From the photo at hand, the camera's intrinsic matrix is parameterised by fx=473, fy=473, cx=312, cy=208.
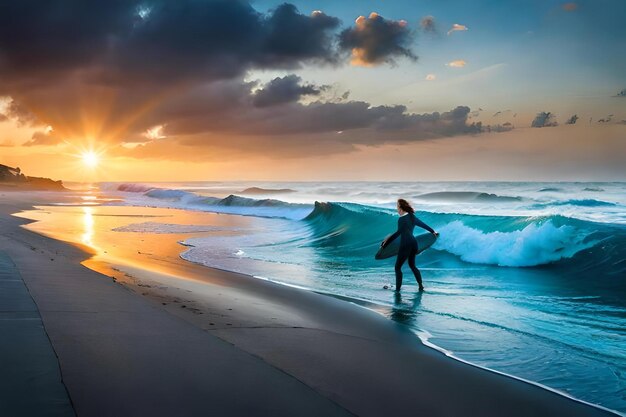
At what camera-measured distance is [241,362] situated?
150 inches

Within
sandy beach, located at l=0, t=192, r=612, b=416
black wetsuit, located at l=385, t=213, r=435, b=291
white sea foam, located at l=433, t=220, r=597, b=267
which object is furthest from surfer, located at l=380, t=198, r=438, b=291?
white sea foam, located at l=433, t=220, r=597, b=267

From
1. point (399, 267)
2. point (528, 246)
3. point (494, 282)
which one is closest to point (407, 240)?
point (399, 267)

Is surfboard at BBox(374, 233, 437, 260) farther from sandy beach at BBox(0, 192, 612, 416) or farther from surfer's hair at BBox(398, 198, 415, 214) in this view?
sandy beach at BBox(0, 192, 612, 416)

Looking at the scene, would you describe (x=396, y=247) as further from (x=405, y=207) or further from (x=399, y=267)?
(x=399, y=267)

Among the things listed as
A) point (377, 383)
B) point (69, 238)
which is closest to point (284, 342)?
point (377, 383)

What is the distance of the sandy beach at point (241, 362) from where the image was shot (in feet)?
10.1

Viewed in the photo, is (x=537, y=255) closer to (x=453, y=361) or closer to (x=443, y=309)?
(x=443, y=309)

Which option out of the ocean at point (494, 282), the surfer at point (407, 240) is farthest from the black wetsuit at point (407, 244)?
the ocean at point (494, 282)

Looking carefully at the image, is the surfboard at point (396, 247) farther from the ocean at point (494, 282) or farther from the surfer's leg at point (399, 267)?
the surfer's leg at point (399, 267)

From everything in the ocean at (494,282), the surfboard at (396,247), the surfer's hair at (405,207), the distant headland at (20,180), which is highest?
the distant headland at (20,180)

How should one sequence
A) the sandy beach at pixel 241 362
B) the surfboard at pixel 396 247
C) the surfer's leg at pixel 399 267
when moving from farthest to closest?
1. the surfboard at pixel 396 247
2. the surfer's leg at pixel 399 267
3. the sandy beach at pixel 241 362

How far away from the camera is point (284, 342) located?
4.84 meters

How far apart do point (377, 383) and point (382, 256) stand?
783cm

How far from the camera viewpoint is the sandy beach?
10.1 feet
